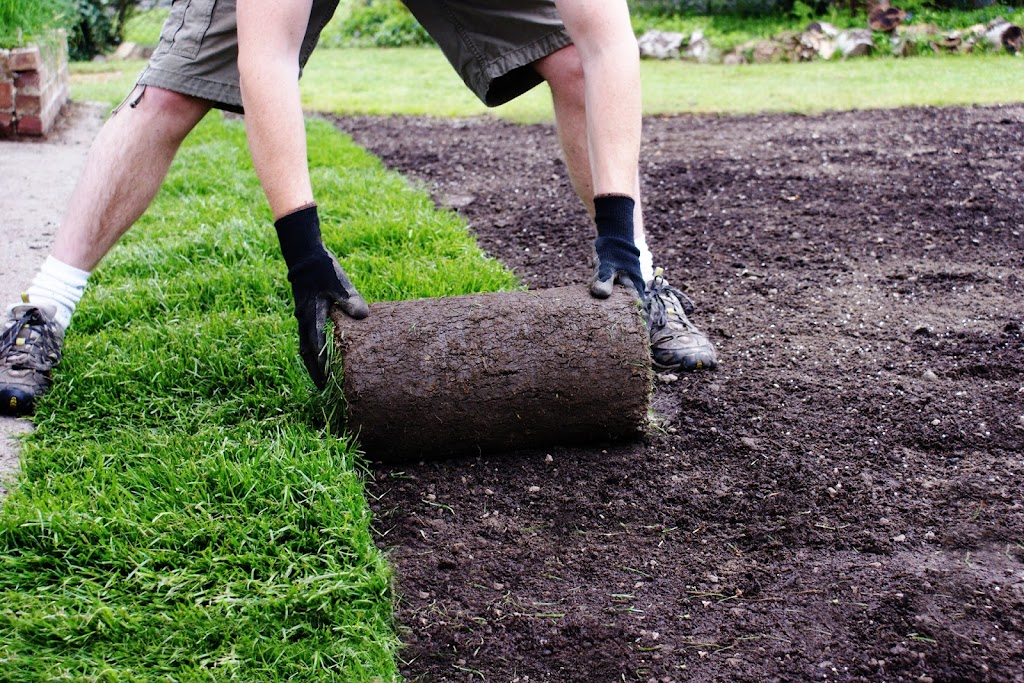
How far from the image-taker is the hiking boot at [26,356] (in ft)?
8.60

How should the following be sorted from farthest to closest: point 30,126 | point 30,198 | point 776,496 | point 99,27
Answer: point 99,27, point 30,126, point 30,198, point 776,496

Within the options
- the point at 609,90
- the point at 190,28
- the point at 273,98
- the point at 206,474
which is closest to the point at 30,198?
the point at 190,28

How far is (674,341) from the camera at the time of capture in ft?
9.62

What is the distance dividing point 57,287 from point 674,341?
71.9 inches

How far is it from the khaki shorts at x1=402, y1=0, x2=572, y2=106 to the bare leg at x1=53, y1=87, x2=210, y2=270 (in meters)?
0.74

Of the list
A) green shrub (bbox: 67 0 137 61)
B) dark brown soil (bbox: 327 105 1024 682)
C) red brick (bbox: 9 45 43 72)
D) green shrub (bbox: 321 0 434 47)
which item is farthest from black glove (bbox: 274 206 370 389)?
Result: green shrub (bbox: 321 0 434 47)

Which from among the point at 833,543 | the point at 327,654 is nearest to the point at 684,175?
the point at 833,543

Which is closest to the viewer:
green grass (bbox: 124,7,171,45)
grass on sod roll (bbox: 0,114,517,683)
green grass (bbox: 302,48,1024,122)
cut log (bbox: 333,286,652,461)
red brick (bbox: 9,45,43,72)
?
grass on sod roll (bbox: 0,114,517,683)

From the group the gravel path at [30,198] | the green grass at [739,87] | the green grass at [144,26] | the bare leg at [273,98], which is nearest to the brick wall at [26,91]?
the gravel path at [30,198]

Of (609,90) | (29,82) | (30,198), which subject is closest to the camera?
(609,90)

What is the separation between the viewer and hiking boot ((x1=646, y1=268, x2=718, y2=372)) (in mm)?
2914

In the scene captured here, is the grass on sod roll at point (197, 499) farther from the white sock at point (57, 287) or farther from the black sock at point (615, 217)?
the black sock at point (615, 217)

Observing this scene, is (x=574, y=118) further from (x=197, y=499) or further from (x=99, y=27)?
(x=99, y=27)

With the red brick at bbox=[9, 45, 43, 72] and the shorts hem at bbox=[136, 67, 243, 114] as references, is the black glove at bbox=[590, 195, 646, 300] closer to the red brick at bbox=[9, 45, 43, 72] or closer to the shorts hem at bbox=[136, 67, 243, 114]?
the shorts hem at bbox=[136, 67, 243, 114]
